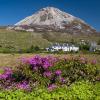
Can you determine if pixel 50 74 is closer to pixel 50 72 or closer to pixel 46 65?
pixel 50 72

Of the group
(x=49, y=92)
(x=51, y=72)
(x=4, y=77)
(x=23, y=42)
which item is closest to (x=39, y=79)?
(x=51, y=72)

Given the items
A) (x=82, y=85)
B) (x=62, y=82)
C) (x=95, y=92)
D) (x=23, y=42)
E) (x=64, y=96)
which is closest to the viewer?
(x=64, y=96)

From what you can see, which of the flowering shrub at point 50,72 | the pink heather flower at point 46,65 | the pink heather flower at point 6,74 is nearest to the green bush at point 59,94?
the flowering shrub at point 50,72

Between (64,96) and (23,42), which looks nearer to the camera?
(64,96)

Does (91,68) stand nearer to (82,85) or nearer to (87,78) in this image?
(87,78)

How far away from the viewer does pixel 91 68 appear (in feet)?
45.8

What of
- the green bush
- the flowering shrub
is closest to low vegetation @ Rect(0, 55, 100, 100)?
the flowering shrub

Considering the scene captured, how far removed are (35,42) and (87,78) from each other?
579 ft

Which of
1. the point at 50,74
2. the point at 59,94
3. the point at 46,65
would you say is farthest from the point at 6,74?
the point at 59,94

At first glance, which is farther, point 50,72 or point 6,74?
point 6,74

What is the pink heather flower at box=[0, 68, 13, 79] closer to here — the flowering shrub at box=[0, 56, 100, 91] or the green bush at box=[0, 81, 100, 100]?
the flowering shrub at box=[0, 56, 100, 91]

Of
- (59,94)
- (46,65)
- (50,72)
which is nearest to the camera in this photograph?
(59,94)

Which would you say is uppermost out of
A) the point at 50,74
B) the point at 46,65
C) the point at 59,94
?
the point at 46,65

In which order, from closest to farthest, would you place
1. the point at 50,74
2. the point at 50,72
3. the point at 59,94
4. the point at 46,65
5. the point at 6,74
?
1. the point at 59,94
2. the point at 50,74
3. the point at 50,72
4. the point at 46,65
5. the point at 6,74
